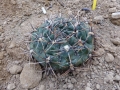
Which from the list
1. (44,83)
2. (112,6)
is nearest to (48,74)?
(44,83)

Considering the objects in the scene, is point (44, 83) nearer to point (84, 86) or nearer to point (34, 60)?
point (34, 60)

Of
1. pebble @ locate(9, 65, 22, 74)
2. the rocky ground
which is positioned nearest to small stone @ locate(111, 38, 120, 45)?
the rocky ground

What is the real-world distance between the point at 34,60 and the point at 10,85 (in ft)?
0.84

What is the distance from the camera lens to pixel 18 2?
6.88 feet

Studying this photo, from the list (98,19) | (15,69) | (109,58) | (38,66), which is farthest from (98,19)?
(15,69)

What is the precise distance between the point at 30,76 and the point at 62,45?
35 cm

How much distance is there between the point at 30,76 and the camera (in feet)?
4.99

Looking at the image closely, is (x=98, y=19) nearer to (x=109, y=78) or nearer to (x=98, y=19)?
(x=98, y=19)

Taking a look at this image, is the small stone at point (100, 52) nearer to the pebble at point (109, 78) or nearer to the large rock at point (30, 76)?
the pebble at point (109, 78)

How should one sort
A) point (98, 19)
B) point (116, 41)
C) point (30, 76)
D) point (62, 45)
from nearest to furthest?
point (62, 45), point (30, 76), point (116, 41), point (98, 19)

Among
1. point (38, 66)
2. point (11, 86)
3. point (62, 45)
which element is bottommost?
point (11, 86)

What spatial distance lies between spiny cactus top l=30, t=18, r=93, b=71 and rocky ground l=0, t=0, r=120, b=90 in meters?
0.12

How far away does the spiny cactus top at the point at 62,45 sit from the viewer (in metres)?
1.36

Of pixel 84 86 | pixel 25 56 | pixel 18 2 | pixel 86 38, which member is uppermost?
pixel 18 2
